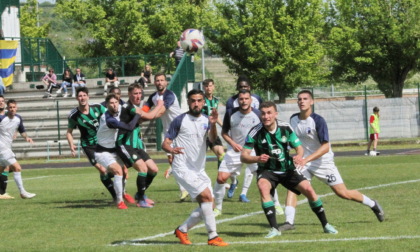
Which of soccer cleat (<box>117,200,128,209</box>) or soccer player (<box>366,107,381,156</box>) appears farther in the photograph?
soccer player (<box>366,107,381,156</box>)

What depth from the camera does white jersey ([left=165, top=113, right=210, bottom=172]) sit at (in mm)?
11156

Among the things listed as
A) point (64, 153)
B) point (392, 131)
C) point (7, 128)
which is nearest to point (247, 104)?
point (7, 128)

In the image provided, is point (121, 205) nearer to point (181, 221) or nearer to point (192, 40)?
point (181, 221)

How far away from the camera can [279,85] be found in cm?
6212

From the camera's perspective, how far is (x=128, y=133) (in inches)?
630

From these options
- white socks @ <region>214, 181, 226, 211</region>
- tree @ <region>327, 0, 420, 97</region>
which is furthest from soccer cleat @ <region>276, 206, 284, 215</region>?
tree @ <region>327, 0, 420, 97</region>

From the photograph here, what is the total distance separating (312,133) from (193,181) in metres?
2.21

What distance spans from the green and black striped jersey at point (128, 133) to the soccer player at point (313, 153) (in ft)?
13.8

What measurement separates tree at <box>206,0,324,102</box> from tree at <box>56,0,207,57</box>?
2308 mm

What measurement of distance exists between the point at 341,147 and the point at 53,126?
13708 mm

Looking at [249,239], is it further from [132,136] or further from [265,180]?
[132,136]

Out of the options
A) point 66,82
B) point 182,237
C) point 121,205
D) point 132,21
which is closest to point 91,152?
point 121,205

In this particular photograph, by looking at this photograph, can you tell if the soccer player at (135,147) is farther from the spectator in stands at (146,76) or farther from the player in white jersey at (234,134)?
the spectator in stands at (146,76)

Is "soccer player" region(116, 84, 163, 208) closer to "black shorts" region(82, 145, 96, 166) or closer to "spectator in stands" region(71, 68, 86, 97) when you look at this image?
"black shorts" region(82, 145, 96, 166)
